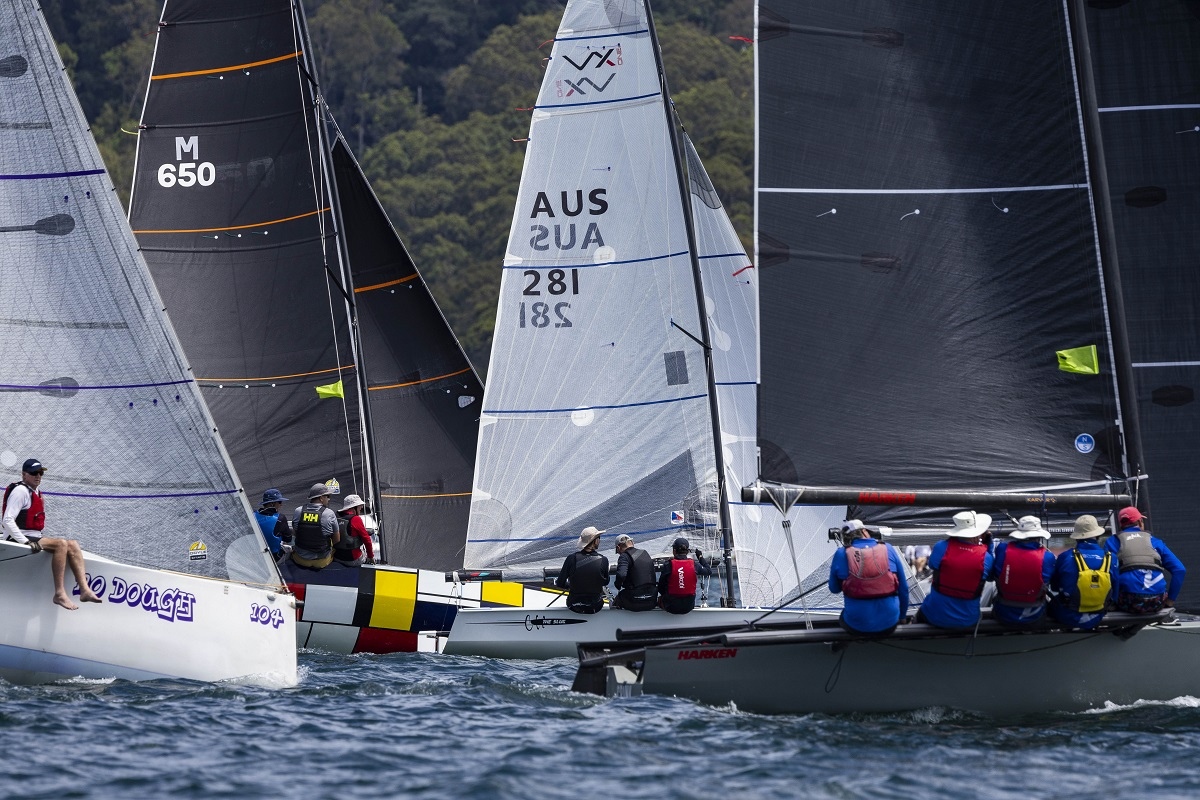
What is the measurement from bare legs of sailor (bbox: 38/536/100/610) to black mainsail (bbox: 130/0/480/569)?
7.50 meters

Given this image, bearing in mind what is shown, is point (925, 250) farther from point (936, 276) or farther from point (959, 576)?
point (959, 576)

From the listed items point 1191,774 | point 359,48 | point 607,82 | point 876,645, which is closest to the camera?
point 1191,774

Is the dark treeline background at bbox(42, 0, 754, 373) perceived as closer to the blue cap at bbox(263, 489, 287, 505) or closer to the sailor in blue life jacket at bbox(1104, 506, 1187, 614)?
the blue cap at bbox(263, 489, 287, 505)

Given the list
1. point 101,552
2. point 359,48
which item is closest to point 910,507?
point 101,552

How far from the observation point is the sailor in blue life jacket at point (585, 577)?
50.0 feet

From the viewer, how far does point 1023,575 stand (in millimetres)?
10898

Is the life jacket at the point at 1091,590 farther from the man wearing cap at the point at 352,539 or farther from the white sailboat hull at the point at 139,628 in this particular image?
the man wearing cap at the point at 352,539

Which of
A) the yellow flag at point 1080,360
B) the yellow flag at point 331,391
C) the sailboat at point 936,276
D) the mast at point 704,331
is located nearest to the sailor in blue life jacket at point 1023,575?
the sailboat at point 936,276

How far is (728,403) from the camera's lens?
17.6m

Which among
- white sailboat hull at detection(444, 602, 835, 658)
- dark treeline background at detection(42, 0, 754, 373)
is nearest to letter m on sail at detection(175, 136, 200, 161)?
white sailboat hull at detection(444, 602, 835, 658)

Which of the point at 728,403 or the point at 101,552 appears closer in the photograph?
the point at 101,552

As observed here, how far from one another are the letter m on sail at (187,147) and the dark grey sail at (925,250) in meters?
9.47

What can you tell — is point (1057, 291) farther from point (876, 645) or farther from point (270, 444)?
point (270, 444)

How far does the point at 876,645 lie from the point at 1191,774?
213cm
